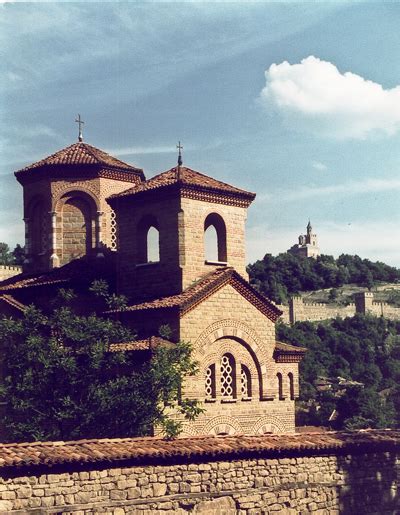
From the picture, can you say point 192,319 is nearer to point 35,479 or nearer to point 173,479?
point 173,479

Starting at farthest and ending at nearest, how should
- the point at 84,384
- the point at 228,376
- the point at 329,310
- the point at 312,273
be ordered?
the point at 312,273 < the point at 329,310 < the point at 228,376 < the point at 84,384

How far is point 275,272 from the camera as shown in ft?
404

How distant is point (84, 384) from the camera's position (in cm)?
1991

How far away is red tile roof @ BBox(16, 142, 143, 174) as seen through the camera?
25656 millimetres

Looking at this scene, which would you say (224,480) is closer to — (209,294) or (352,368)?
(209,294)

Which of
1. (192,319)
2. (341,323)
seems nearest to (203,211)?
(192,319)

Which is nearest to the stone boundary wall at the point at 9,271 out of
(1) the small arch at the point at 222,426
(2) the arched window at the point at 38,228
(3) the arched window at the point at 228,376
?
(2) the arched window at the point at 38,228

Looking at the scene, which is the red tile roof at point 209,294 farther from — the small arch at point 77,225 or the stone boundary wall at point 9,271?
the stone boundary wall at point 9,271

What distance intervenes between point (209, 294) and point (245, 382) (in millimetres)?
2502

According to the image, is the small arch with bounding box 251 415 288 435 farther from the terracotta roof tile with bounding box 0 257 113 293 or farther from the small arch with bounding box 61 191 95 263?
the small arch with bounding box 61 191 95 263

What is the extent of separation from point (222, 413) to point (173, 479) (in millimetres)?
8391

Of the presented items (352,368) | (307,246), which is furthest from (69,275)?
(307,246)

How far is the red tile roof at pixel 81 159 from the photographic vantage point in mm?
25656

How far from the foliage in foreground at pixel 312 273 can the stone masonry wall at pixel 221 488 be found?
Answer: 94.5 meters
